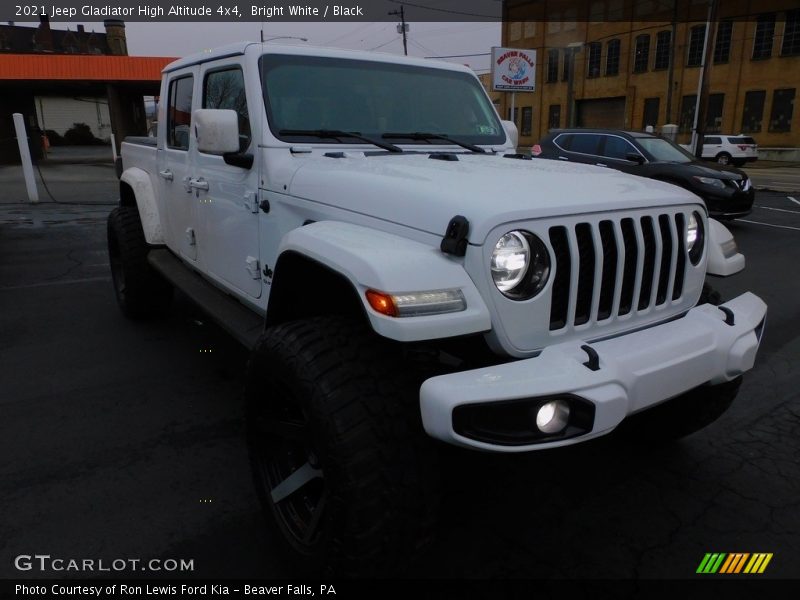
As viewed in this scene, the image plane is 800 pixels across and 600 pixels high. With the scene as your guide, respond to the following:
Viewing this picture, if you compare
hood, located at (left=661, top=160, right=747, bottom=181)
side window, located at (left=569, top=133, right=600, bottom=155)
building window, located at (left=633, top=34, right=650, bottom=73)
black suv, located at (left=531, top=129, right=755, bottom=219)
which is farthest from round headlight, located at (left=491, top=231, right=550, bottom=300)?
building window, located at (left=633, top=34, right=650, bottom=73)

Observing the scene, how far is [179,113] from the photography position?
4.11m

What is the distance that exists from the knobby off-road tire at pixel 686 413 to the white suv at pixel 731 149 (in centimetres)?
2625

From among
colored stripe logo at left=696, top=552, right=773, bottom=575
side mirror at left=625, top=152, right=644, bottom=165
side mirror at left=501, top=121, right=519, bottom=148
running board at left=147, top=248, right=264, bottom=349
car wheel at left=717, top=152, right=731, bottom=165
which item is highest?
side mirror at left=501, top=121, right=519, bottom=148

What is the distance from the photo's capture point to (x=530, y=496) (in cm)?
276

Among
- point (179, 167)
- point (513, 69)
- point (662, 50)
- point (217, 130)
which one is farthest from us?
point (662, 50)

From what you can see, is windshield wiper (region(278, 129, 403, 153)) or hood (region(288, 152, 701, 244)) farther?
windshield wiper (region(278, 129, 403, 153))

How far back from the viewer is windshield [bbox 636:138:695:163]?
10.5 m

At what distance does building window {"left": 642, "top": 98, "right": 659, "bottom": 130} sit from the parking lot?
36027 millimetres

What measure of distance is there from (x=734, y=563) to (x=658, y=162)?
9100 mm

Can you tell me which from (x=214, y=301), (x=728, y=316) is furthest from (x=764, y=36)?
(x=214, y=301)

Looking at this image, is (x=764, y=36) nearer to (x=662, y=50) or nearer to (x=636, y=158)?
(x=662, y=50)

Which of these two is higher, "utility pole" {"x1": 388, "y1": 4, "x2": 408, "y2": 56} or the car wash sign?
"utility pole" {"x1": 388, "y1": 4, "x2": 408, "y2": 56}

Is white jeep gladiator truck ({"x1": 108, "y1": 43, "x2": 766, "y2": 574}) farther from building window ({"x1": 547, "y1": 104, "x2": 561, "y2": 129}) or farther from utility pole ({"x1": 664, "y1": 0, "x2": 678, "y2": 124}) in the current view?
building window ({"x1": 547, "y1": 104, "x2": 561, "y2": 129})

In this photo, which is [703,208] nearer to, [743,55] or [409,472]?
[409,472]
